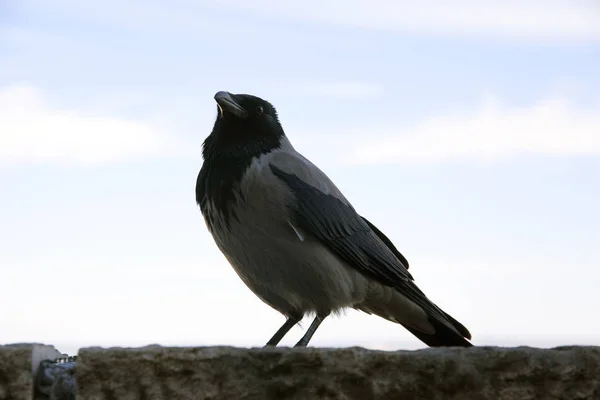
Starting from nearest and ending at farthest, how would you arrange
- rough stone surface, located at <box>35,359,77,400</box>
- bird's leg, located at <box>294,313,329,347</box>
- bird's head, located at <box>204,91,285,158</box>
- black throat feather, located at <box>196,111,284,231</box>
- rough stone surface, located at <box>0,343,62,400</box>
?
rough stone surface, located at <box>0,343,62,400</box> → rough stone surface, located at <box>35,359,77,400</box> → bird's leg, located at <box>294,313,329,347</box> → black throat feather, located at <box>196,111,284,231</box> → bird's head, located at <box>204,91,285,158</box>

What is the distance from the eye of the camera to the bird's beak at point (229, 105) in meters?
4.07

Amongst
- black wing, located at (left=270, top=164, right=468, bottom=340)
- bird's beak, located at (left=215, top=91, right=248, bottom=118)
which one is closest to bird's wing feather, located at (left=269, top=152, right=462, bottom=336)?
black wing, located at (left=270, top=164, right=468, bottom=340)

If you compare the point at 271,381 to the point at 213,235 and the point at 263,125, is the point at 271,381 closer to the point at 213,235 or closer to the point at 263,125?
the point at 213,235

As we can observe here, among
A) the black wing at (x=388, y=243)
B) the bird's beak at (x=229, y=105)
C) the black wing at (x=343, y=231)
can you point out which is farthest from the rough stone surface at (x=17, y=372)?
the black wing at (x=388, y=243)

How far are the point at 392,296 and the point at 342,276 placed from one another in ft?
1.54

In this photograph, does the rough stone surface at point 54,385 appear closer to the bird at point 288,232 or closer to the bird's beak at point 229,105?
the bird at point 288,232

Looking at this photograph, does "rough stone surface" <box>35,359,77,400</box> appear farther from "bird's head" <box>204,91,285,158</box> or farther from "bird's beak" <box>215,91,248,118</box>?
"bird's beak" <box>215,91,248,118</box>

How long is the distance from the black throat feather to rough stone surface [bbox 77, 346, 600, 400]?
130 centimetres

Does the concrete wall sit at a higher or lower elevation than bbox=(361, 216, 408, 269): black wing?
lower

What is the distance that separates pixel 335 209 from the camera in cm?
409

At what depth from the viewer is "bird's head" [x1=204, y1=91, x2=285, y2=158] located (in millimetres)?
4062

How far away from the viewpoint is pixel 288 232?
151 inches

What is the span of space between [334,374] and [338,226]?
1.46m

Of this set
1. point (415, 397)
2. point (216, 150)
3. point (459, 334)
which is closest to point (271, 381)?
point (415, 397)
